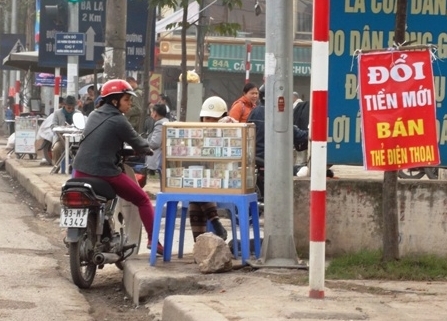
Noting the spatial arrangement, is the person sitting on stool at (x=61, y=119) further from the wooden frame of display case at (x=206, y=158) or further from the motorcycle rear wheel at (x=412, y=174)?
the wooden frame of display case at (x=206, y=158)

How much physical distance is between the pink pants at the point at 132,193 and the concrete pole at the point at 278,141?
1.13 metres

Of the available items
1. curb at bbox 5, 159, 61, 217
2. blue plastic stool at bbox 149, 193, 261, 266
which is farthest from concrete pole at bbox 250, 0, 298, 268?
curb at bbox 5, 159, 61, 217

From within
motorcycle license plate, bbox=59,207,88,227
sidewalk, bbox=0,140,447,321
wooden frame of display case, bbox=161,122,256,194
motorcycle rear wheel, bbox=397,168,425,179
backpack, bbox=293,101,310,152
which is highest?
backpack, bbox=293,101,310,152

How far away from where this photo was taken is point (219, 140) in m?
9.95

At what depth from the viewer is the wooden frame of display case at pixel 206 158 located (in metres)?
9.89

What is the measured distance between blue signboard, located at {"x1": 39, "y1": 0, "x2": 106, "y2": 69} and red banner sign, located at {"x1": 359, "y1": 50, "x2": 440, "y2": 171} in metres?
14.7

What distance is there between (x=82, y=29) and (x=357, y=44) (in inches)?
661

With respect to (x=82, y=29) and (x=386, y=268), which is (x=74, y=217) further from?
(x=82, y=29)

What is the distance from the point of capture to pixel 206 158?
9961mm

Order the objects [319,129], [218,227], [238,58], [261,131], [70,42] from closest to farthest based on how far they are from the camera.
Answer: [319,129] → [218,227] → [261,131] → [70,42] → [238,58]

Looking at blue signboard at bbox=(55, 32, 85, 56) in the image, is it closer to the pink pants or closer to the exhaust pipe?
the pink pants

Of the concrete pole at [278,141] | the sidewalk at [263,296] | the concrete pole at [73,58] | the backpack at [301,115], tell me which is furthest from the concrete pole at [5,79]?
the sidewalk at [263,296]

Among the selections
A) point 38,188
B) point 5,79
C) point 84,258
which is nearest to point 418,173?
point 38,188

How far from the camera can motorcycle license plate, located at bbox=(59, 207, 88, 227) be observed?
31.9ft
